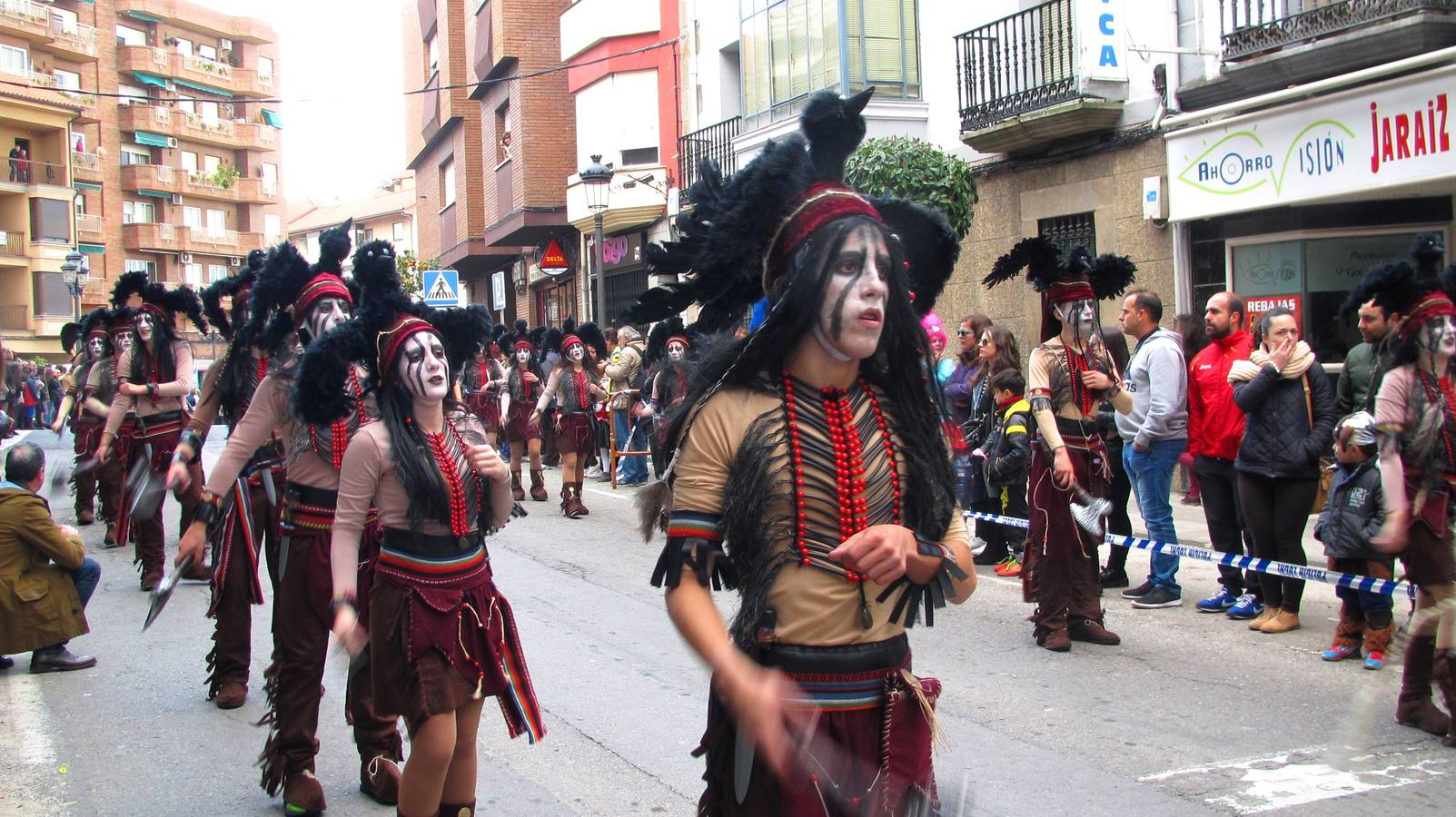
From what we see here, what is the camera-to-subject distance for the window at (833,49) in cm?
1884

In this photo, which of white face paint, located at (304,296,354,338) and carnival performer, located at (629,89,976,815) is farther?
white face paint, located at (304,296,354,338)

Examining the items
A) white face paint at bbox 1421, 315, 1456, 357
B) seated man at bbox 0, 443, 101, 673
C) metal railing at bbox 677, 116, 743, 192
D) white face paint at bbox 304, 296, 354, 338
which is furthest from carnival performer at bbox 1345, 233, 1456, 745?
metal railing at bbox 677, 116, 743, 192

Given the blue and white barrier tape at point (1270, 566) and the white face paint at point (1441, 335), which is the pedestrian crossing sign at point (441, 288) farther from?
the white face paint at point (1441, 335)

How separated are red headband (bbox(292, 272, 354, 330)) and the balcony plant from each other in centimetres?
926

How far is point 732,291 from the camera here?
9.82 feet

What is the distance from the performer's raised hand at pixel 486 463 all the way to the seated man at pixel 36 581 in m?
3.94

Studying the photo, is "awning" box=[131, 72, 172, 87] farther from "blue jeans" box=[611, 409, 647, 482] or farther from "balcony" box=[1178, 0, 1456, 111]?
"balcony" box=[1178, 0, 1456, 111]

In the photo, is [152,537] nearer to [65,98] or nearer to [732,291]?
[732,291]

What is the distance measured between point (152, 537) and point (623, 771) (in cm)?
569

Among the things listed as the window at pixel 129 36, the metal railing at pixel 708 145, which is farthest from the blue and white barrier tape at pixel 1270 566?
the window at pixel 129 36

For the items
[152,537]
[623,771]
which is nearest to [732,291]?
[623,771]

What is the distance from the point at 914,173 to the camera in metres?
14.2

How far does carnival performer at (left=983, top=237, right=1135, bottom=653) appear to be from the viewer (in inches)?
278

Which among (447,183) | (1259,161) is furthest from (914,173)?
(447,183)
